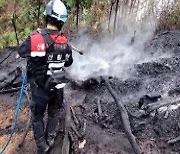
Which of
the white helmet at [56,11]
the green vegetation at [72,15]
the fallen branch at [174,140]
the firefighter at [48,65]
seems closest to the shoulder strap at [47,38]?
the firefighter at [48,65]

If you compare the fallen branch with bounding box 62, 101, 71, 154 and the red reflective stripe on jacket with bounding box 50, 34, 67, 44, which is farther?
the fallen branch with bounding box 62, 101, 71, 154

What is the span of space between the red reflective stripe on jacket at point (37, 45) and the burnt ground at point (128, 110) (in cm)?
146

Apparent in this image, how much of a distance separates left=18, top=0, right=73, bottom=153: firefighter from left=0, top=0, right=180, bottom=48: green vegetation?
4.65m

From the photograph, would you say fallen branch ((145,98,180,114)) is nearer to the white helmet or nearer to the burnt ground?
the burnt ground

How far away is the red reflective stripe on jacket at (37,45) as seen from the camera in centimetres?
500

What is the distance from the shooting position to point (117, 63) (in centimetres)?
805

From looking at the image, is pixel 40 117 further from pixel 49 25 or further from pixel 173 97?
pixel 173 97

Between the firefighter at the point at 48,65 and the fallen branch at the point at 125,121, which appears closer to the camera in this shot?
the firefighter at the point at 48,65

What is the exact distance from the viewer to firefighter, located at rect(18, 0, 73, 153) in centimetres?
505

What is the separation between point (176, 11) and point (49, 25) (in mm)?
5422

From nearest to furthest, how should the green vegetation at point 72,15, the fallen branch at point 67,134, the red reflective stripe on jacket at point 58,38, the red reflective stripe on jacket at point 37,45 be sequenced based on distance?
the red reflective stripe on jacket at point 37,45 → the red reflective stripe on jacket at point 58,38 → the fallen branch at point 67,134 → the green vegetation at point 72,15

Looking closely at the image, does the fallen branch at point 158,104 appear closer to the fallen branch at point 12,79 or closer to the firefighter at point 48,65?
the firefighter at point 48,65

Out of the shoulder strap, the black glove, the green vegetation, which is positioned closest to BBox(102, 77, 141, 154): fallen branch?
the black glove

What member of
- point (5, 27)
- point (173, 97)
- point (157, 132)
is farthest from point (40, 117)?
point (5, 27)
